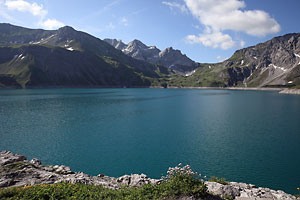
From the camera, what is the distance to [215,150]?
42312 millimetres

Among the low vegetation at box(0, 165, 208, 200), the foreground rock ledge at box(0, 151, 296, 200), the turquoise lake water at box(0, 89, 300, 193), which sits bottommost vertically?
the turquoise lake water at box(0, 89, 300, 193)

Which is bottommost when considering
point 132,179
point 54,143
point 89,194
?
point 54,143

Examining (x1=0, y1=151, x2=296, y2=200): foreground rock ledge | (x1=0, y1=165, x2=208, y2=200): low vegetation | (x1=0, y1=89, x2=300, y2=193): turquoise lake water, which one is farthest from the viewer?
(x1=0, y1=89, x2=300, y2=193): turquoise lake water

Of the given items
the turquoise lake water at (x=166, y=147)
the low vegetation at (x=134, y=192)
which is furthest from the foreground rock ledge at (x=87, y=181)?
the turquoise lake water at (x=166, y=147)

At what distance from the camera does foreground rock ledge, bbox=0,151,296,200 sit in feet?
61.9

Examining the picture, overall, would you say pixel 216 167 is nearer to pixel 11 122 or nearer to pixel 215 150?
pixel 215 150

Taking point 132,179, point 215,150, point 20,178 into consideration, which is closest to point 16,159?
point 20,178

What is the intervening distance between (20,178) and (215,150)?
121 feet

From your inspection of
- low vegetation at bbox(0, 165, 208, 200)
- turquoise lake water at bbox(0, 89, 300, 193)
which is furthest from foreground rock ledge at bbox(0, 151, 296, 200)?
turquoise lake water at bbox(0, 89, 300, 193)

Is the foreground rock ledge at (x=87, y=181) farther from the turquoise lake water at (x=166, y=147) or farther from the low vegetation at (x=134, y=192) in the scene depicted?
the turquoise lake water at (x=166, y=147)

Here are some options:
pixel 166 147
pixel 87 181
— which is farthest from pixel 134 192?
pixel 166 147

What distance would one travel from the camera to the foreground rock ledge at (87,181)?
18.9m

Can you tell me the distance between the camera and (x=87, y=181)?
21125mm

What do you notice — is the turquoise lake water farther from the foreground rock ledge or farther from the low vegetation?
the low vegetation
